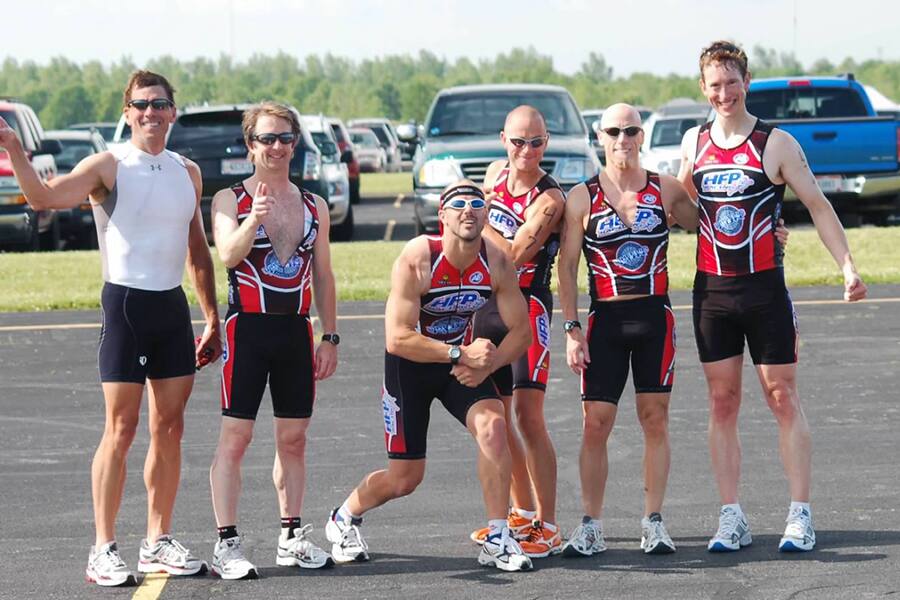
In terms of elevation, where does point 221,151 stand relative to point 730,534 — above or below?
above

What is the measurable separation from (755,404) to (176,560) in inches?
199

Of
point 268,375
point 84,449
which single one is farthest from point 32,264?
point 268,375

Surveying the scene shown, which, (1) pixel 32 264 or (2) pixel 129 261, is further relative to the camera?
(1) pixel 32 264

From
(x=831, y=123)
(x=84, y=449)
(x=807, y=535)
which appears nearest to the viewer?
(x=807, y=535)

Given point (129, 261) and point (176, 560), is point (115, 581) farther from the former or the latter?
point (129, 261)

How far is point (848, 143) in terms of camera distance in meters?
20.8

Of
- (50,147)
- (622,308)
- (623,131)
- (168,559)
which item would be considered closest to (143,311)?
(168,559)

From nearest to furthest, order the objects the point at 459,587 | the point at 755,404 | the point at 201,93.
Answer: the point at 459,587 → the point at 755,404 → the point at 201,93

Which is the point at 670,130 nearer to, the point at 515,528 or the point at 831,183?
the point at 831,183

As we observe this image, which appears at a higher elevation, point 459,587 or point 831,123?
point 831,123

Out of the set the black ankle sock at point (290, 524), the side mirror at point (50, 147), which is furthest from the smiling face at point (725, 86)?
the side mirror at point (50, 147)

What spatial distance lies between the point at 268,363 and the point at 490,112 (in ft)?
46.6

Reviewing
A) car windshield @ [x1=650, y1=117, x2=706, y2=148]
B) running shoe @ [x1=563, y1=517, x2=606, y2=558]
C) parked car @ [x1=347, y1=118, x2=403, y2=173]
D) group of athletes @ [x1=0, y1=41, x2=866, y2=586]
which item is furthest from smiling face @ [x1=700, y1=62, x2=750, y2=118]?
parked car @ [x1=347, y1=118, x2=403, y2=173]

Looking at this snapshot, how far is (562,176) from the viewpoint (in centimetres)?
1942
